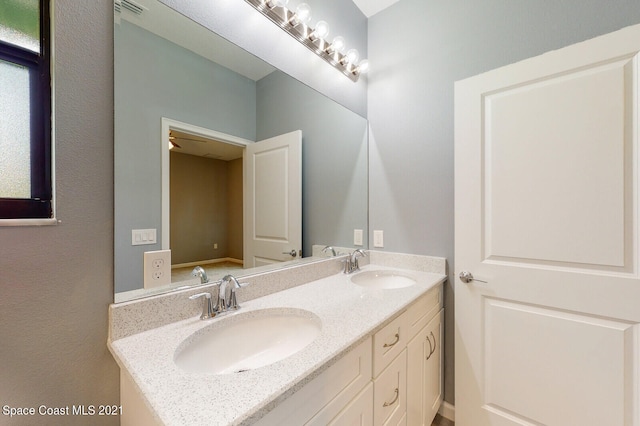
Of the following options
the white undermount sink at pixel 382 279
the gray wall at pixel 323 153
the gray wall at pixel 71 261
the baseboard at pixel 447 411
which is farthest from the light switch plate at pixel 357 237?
the gray wall at pixel 71 261

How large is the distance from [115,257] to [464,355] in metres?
1.67

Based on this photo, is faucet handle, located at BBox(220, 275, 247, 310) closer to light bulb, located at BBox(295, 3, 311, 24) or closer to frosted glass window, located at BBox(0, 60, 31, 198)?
frosted glass window, located at BBox(0, 60, 31, 198)

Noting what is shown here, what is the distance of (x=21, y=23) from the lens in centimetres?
67

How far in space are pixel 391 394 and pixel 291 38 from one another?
1.73 metres

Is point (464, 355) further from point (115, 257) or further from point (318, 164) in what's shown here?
point (115, 257)

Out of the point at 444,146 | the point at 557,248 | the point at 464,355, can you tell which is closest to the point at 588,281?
the point at 557,248

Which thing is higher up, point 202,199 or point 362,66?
point 362,66

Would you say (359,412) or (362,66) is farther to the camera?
(362,66)

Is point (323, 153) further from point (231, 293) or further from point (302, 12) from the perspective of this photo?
point (231, 293)

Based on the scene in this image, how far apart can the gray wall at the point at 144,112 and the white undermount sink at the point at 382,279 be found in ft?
3.80

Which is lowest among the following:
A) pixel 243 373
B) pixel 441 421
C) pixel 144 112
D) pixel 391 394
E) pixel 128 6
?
pixel 441 421

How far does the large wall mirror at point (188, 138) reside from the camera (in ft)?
2.72

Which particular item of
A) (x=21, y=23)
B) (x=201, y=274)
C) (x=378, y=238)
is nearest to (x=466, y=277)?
(x=378, y=238)

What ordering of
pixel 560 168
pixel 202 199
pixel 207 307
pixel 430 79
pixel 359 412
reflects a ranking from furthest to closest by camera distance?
1. pixel 430 79
2. pixel 560 168
3. pixel 202 199
4. pixel 207 307
5. pixel 359 412
